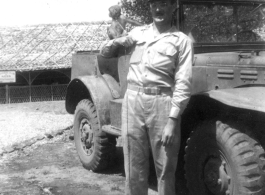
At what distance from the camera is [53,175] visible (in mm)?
5660

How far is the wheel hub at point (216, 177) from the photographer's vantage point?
12.3ft

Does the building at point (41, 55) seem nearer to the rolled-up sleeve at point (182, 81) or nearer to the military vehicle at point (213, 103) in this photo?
the military vehicle at point (213, 103)

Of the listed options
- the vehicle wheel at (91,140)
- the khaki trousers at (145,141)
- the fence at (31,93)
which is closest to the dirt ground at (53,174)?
the vehicle wheel at (91,140)

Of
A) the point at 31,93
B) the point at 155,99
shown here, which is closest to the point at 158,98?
the point at 155,99

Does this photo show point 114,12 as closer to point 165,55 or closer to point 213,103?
point 213,103

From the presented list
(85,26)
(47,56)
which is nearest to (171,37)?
(47,56)

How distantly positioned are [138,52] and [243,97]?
2.92 ft

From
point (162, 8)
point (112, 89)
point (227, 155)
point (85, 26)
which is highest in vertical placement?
point (85, 26)

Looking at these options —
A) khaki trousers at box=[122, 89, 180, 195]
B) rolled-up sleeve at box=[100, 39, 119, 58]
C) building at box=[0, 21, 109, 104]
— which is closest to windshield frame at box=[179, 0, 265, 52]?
rolled-up sleeve at box=[100, 39, 119, 58]

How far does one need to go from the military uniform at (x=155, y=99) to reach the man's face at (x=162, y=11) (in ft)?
0.32

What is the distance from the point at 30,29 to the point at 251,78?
57.2 feet

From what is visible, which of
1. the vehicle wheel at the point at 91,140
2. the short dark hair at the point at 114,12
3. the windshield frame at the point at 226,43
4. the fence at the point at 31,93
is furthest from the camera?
the fence at the point at 31,93

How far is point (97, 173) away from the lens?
5.72 metres

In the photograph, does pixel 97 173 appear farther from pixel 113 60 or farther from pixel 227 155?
pixel 227 155
